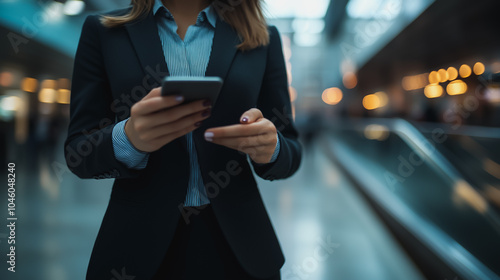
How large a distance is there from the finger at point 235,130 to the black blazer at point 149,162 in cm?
21

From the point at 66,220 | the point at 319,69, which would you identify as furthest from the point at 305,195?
the point at 319,69

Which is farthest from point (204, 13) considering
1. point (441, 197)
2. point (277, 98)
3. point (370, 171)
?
point (370, 171)

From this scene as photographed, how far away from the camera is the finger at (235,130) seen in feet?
2.10

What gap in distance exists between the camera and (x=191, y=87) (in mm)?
579

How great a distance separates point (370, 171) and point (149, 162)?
6.26 meters

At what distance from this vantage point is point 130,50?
0.87m

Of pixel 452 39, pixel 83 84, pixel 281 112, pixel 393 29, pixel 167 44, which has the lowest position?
pixel 281 112

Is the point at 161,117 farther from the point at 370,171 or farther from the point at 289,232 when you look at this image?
the point at 370,171

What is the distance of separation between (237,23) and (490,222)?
274 centimetres

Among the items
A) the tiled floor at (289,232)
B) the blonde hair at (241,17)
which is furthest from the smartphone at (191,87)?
the tiled floor at (289,232)

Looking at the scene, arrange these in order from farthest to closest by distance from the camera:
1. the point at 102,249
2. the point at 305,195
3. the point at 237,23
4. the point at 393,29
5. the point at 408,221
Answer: the point at 393,29 < the point at 305,195 < the point at 408,221 < the point at 237,23 < the point at 102,249

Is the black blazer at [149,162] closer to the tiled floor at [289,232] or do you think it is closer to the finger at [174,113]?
the finger at [174,113]

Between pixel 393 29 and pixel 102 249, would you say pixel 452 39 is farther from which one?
pixel 102 249

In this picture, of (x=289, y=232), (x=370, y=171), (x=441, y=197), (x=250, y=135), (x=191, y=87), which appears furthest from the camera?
(x=370, y=171)
